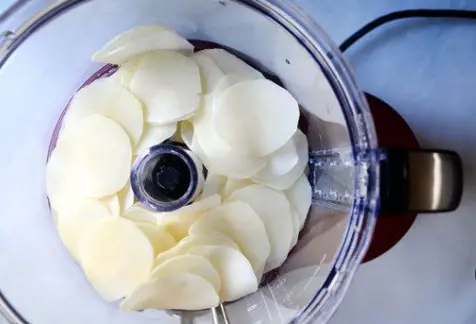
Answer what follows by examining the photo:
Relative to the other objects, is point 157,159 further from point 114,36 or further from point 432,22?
point 432,22

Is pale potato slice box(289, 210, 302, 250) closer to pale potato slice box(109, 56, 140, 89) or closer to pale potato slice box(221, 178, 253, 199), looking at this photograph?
pale potato slice box(221, 178, 253, 199)

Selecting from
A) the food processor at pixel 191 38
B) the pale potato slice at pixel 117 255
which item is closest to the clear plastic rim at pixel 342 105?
the food processor at pixel 191 38

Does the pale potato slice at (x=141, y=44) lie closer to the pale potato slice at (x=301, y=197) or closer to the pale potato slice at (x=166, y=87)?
the pale potato slice at (x=166, y=87)

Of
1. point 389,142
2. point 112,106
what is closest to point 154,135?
point 112,106

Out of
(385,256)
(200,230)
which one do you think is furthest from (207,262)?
(385,256)

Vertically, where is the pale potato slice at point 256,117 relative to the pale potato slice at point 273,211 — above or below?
above

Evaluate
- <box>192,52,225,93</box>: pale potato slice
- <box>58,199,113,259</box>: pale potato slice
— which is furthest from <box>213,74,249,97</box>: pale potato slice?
<box>58,199,113,259</box>: pale potato slice
